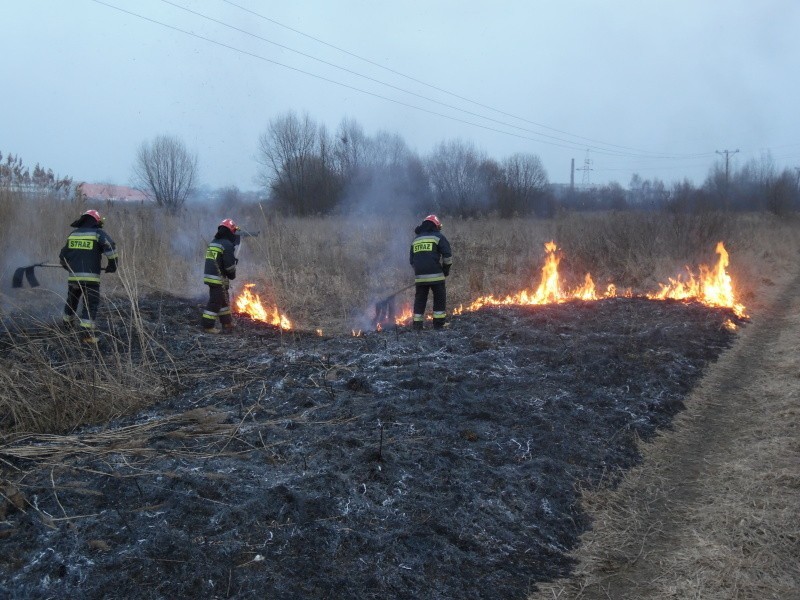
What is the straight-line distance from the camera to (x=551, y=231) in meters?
18.4

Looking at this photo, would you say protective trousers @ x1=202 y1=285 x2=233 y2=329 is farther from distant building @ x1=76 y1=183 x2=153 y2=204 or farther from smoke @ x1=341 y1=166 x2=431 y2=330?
distant building @ x1=76 y1=183 x2=153 y2=204

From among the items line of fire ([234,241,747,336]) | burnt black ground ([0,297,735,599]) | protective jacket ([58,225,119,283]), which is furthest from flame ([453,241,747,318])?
protective jacket ([58,225,119,283])

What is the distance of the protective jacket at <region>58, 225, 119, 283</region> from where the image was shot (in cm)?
928

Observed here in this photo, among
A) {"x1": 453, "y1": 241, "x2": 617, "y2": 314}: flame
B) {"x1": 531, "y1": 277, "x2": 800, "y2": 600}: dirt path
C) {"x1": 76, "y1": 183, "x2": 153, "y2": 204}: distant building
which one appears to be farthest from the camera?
{"x1": 76, "y1": 183, "x2": 153, "y2": 204}: distant building

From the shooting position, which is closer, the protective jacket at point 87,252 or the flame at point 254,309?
the protective jacket at point 87,252

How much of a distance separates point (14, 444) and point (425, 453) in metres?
3.03

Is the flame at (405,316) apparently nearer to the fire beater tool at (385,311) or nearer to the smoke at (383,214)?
the fire beater tool at (385,311)

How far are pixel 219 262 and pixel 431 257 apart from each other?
3.39 meters

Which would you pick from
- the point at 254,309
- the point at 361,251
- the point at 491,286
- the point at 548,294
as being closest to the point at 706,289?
the point at 548,294

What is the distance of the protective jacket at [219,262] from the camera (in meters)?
10.1

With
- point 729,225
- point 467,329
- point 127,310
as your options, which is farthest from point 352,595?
point 729,225

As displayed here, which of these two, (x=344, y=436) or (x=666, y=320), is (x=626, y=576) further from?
(x=666, y=320)

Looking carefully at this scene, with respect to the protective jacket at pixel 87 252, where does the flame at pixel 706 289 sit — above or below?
below

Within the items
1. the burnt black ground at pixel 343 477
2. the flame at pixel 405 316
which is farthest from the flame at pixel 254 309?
the burnt black ground at pixel 343 477
